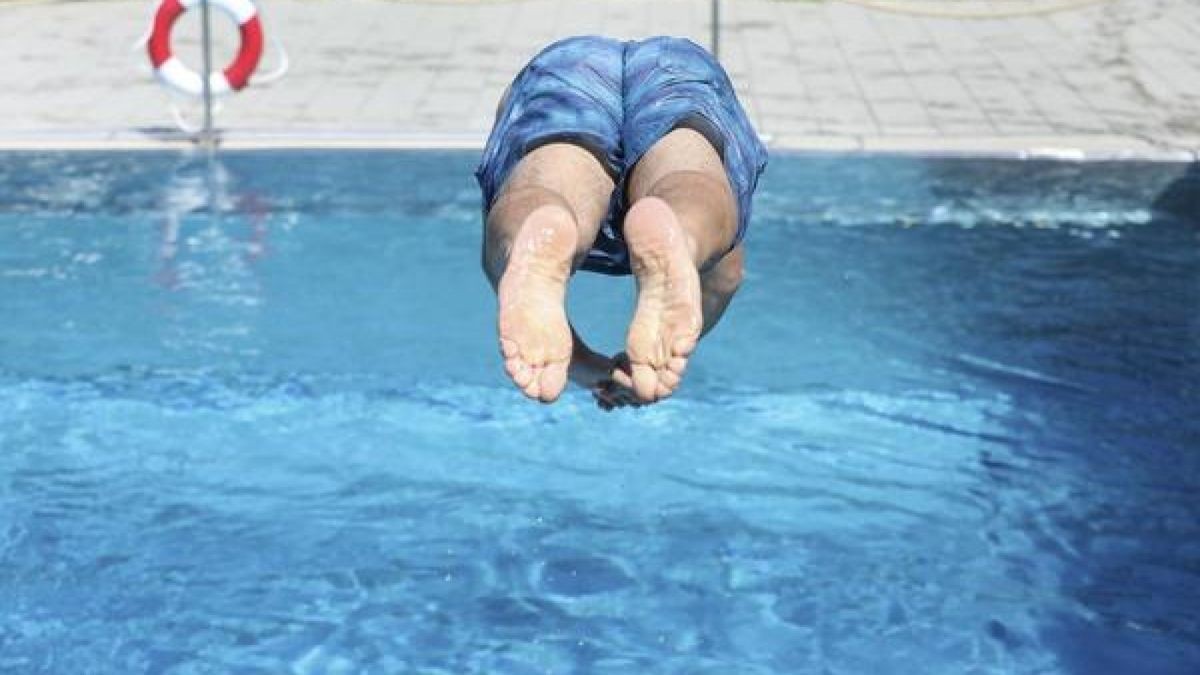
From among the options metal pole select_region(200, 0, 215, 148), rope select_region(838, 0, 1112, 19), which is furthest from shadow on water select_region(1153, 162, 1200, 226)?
metal pole select_region(200, 0, 215, 148)

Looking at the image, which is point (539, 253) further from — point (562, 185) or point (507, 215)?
point (562, 185)

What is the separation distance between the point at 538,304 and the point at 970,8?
12.1 m

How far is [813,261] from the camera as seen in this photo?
9969 millimetres

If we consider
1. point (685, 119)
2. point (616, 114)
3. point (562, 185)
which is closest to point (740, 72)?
point (616, 114)

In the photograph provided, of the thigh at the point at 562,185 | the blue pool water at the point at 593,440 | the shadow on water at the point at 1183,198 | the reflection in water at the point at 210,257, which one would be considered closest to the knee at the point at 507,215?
the thigh at the point at 562,185

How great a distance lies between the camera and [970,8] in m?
15.5

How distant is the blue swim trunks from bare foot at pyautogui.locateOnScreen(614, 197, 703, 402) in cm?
48

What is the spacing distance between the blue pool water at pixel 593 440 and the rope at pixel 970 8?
410cm

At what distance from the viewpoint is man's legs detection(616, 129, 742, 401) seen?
12.9 ft

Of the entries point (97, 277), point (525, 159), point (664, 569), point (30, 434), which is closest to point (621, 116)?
point (525, 159)

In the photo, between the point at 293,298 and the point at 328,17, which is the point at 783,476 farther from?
the point at 328,17

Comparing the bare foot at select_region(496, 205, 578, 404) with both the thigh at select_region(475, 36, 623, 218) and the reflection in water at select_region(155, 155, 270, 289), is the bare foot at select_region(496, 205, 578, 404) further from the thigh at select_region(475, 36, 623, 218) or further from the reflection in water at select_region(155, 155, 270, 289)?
the reflection in water at select_region(155, 155, 270, 289)

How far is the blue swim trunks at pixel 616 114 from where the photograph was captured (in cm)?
→ 468

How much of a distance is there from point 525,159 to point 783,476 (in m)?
3.50
